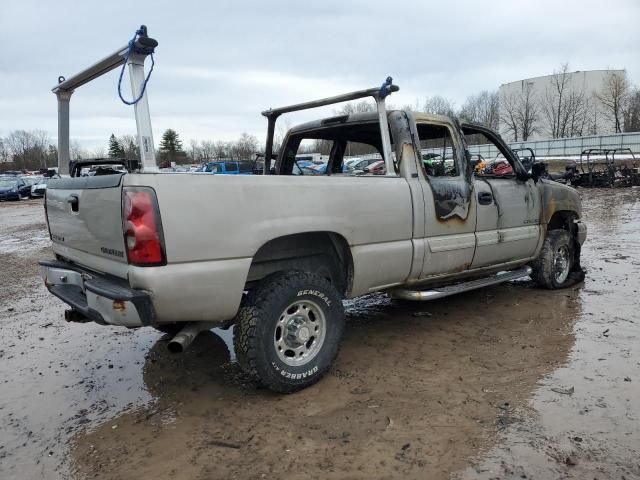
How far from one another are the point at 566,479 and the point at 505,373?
1.27 meters

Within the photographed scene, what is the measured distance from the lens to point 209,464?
2699mm

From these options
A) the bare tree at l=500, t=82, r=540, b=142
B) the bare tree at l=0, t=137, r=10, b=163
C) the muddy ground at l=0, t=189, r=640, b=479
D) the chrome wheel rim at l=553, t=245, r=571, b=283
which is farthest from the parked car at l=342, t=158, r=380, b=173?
the bare tree at l=0, t=137, r=10, b=163

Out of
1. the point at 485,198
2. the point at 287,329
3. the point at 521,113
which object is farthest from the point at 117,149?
the point at 521,113

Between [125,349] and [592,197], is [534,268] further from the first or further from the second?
[592,197]

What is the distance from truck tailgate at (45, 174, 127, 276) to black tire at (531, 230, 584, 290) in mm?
4714

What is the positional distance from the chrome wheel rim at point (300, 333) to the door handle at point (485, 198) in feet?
6.85

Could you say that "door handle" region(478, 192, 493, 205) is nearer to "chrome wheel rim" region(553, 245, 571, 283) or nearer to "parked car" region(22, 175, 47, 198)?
"chrome wheel rim" region(553, 245, 571, 283)

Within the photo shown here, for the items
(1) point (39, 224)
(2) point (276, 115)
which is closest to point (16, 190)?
(1) point (39, 224)

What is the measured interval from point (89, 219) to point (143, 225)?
69cm

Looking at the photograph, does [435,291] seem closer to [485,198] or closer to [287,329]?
[485,198]

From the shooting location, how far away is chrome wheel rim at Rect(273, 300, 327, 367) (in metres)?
3.40

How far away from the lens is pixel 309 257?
3.90 metres

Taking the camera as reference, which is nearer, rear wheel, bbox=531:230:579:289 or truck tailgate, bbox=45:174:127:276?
truck tailgate, bbox=45:174:127:276

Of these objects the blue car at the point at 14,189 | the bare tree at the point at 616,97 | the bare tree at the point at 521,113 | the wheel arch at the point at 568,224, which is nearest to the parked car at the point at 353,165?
the wheel arch at the point at 568,224
